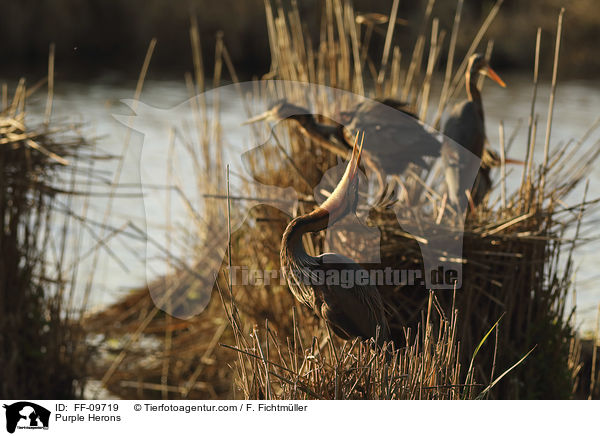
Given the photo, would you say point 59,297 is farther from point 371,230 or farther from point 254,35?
point 254,35

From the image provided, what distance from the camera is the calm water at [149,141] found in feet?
8.47

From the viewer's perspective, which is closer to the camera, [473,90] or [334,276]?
[334,276]

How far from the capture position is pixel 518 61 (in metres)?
9.09

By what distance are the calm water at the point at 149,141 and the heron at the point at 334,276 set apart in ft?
1.41

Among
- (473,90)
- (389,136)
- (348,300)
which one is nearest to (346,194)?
(348,300)

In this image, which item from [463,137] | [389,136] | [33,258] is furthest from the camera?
[33,258]

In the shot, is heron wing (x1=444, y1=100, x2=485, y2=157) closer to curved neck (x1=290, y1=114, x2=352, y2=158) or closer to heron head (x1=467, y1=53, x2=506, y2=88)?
heron head (x1=467, y1=53, x2=506, y2=88)

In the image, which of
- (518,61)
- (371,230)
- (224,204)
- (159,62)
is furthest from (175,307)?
(518,61)

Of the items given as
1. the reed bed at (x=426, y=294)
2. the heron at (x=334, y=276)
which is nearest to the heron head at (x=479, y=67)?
the reed bed at (x=426, y=294)
